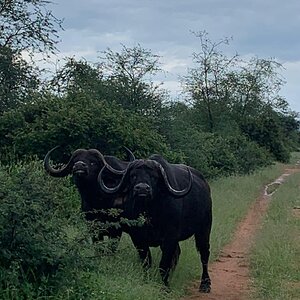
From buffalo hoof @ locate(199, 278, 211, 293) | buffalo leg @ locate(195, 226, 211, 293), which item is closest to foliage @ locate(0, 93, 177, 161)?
buffalo leg @ locate(195, 226, 211, 293)

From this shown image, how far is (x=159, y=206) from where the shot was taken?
8.48 m

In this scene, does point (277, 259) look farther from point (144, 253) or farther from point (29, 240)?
point (29, 240)

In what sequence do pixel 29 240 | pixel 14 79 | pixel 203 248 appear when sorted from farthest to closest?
pixel 14 79 → pixel 203 248 → pixel 29 240

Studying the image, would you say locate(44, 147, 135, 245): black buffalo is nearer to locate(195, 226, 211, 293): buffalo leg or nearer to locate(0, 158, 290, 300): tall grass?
locate(0, 158, 290, 300): tall grass

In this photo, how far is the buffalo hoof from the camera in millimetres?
9055

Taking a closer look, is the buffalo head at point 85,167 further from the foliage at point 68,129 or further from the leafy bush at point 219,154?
the leafy bush at point 219,154

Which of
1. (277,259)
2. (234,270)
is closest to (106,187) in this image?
(234,270)

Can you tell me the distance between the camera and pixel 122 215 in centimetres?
900

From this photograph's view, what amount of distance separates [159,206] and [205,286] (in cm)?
146

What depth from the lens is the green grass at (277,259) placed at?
882 centimetres

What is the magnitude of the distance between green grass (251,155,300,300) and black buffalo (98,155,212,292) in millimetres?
893

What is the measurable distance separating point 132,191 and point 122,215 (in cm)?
72

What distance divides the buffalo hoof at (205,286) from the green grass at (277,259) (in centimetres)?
65

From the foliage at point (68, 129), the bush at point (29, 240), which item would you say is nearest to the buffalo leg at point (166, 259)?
the bush at point (29, 240)
